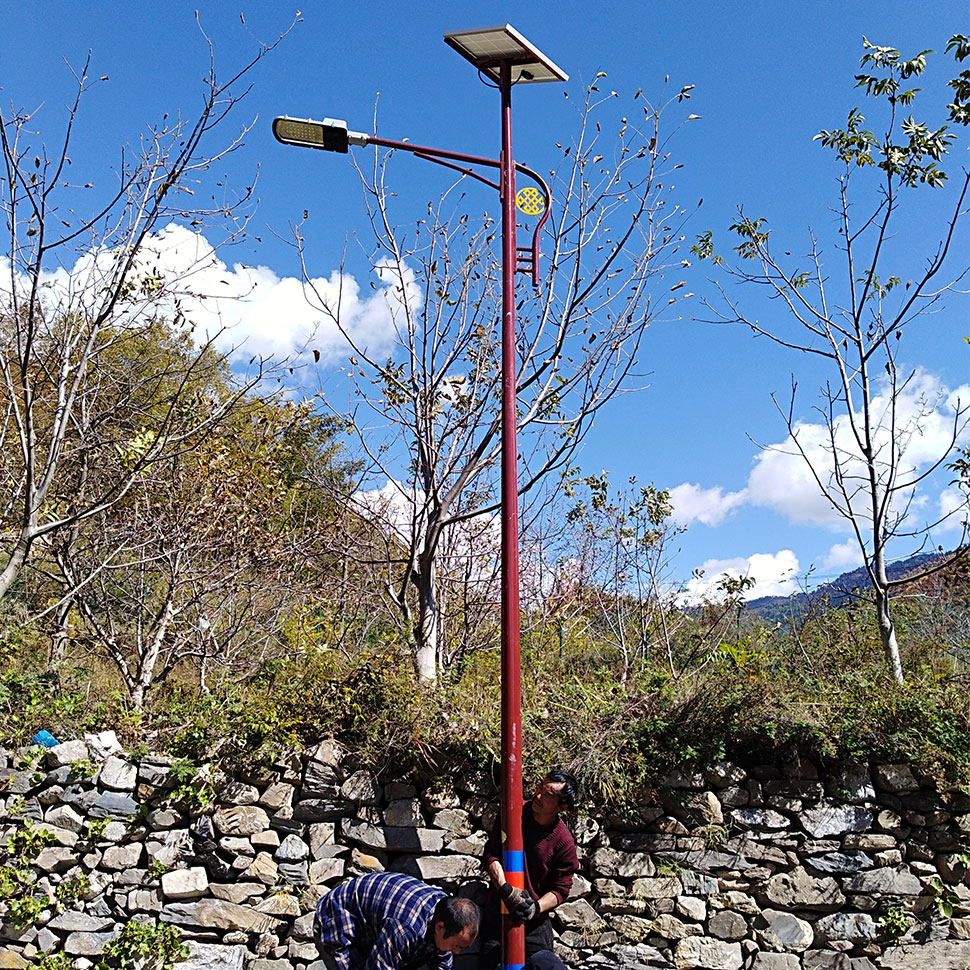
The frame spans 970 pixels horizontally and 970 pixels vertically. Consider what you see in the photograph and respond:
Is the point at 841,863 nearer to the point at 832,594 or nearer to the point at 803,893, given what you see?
the point at 803,893

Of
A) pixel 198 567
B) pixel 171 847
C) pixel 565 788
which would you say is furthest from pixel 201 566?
pixel 565 788

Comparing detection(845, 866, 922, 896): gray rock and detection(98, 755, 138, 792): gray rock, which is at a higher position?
detection(98, 755, 138, 792): gray rock

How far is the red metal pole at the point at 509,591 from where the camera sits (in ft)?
13.6

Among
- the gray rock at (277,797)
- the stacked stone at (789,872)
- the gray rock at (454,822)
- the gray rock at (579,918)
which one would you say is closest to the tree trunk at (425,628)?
the gray rock at (454,822)

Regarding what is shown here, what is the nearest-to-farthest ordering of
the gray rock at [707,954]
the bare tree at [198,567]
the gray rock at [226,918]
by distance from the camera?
the gray rock at [707,954] < the gray rock at [226,918] < the bare tree at [198,567]

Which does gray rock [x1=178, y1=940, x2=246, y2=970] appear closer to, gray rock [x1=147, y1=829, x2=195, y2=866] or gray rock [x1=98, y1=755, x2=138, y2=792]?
gray rock [x1=147, y1=829, x2=195, y2=866]

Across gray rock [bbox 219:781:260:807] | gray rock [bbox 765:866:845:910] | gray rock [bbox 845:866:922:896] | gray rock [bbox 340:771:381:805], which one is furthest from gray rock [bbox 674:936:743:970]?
gray rock [bbox 219:781:260:807]

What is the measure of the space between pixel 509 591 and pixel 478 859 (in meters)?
2.21

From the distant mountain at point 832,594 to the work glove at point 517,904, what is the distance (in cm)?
430

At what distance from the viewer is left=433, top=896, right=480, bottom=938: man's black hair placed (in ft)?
12.5

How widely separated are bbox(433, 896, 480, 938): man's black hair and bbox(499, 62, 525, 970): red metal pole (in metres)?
0.35

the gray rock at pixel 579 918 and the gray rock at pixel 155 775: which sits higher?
the gray rock at pixel 155 775

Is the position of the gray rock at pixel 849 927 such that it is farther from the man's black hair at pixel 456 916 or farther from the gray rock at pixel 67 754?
the gray rock at pixel 67 754

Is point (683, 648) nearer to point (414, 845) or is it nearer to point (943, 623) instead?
point (943, 623)
